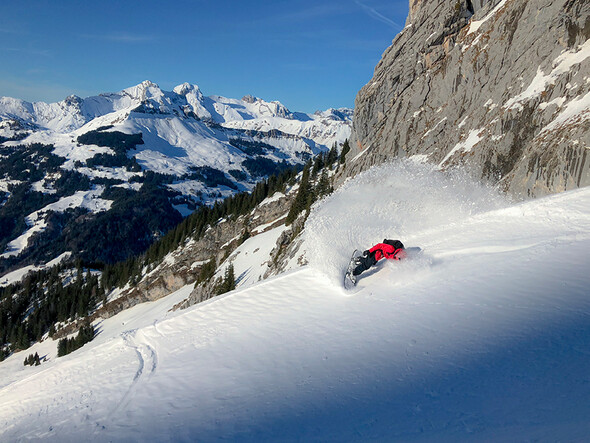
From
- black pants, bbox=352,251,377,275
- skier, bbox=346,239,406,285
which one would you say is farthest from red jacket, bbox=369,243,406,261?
black pants, bbox=352,251,377,275

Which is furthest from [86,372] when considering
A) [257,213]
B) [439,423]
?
[257,213]

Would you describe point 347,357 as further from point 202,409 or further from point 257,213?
point 257,213

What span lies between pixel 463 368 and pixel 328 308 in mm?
4194

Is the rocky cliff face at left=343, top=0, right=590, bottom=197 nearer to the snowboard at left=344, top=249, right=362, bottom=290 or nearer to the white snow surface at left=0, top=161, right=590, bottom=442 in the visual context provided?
the white snow surface at left=0, top=161, right=590, bottom=442

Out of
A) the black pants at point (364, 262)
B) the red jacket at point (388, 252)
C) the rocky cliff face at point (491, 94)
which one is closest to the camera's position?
the red jacket at point (388, 252)

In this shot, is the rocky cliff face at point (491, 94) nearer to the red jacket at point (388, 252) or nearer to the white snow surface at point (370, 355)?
the white snow surface at point (370, 355)

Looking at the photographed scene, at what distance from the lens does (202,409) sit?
6.23 meters

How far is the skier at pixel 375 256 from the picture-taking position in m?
10.4

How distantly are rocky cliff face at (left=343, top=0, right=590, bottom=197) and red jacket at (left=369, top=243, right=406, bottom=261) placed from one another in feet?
62.8

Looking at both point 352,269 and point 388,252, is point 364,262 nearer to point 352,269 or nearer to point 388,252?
point 352,269

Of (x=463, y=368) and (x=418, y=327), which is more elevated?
(x=418, y=327)

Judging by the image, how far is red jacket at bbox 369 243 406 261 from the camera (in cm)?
1038

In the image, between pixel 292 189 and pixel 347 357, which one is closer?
pixel 347 357

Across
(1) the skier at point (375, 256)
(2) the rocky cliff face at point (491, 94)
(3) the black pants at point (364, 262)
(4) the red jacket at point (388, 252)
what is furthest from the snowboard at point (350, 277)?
(2) the rocky cliff face at point (491, 94)
